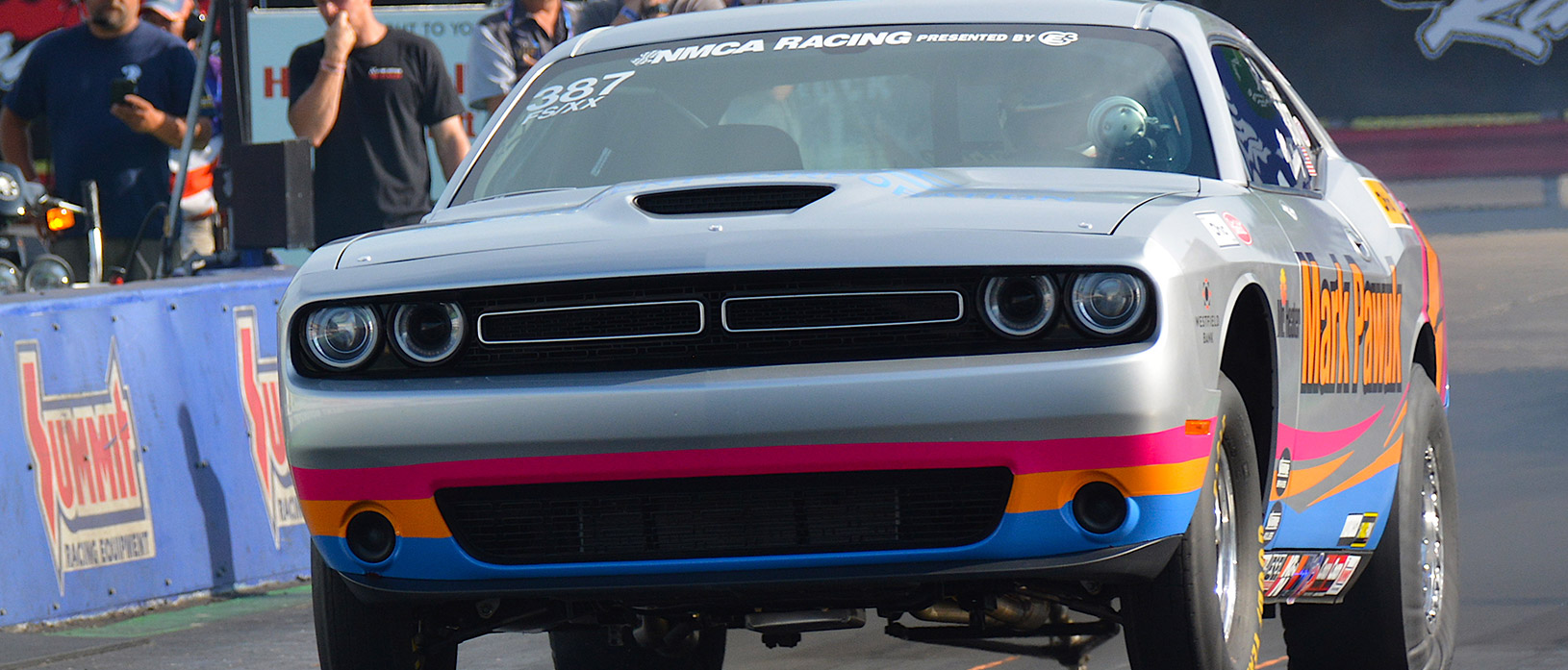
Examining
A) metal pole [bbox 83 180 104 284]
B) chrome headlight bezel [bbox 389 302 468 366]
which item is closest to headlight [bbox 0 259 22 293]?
metal pole [bbox 83 180 104 284]

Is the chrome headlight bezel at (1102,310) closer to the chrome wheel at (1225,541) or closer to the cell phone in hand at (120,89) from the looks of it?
the chrome wheel at (1225,541)

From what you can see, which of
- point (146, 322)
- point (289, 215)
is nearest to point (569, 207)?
point (289, 215)

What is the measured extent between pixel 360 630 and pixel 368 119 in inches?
251

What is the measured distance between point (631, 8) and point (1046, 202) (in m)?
6.62

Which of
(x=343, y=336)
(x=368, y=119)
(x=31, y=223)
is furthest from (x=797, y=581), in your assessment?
(x=31, y=223)

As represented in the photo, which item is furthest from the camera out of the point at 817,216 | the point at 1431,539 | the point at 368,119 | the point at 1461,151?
the point at 1461,151

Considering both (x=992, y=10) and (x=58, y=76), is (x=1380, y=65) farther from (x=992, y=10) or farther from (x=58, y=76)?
(x=992, y=10)

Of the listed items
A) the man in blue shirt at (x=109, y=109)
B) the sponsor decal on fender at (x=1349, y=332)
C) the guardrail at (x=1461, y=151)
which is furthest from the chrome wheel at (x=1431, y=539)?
the guardrail at (x=1461, y=151)

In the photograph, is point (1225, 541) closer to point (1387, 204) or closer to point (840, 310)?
point (840, 310)

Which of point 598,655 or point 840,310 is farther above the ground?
point 840,310

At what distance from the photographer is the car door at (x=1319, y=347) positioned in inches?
181

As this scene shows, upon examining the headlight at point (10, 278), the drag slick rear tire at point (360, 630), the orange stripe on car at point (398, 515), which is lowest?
the headlight at point (10, 278)

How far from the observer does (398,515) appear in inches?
159

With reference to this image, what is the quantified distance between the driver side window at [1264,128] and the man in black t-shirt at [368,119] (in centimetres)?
545
